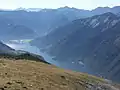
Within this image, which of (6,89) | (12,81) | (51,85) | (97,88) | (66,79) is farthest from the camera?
(97,88)

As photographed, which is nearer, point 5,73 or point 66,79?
point 5,73

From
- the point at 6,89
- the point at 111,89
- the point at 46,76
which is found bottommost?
the point at 6,89

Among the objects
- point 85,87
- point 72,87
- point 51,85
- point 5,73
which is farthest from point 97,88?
point 5,73

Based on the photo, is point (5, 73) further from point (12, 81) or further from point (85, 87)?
point (85, 87)

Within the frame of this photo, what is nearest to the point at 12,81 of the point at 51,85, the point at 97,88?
the point at 51,85

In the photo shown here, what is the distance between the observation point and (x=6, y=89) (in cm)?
3114

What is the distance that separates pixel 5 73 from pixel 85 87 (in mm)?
12649

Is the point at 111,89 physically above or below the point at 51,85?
above

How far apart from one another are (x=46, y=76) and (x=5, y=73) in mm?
6475

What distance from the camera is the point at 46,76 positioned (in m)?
43.1

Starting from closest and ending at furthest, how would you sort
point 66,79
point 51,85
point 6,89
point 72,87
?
1. point 6,89
2. point 51,85
3. point 72,87
4. point 66,79

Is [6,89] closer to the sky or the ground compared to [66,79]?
closer to the ground

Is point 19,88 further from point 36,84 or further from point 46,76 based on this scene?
point 46,76

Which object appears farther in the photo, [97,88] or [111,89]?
[111,89]
